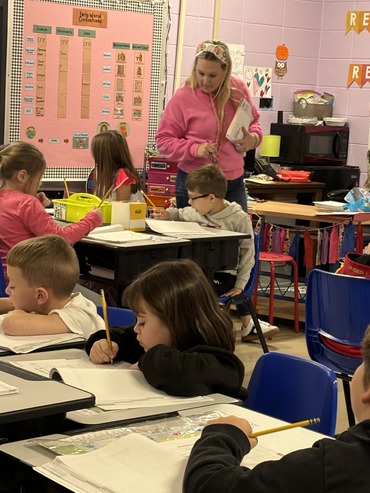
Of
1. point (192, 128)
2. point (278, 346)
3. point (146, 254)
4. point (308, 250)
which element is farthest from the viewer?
point (308, 250)

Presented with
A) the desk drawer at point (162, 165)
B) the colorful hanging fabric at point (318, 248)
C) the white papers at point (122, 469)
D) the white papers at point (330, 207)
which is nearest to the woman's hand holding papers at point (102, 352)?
the white papers at point (122, 469)

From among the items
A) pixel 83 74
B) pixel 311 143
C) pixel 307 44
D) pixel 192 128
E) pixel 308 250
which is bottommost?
pixel 308 250

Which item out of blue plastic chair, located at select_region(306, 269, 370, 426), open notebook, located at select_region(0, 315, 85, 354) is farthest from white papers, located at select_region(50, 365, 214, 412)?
blue plastic chair, located at select_region(306, 269, 370, 426)

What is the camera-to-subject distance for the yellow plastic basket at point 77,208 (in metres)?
4.66

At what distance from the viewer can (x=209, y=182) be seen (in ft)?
16.3

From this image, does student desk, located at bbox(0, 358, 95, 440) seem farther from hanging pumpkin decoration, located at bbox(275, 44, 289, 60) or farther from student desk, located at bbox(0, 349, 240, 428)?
hanging pumpkin decoration, located at bbox(275, 44, 289, 60)

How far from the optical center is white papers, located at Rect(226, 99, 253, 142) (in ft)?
17.4

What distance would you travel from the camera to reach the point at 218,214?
507 centimetres

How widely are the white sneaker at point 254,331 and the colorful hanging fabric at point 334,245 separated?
2.30 feet

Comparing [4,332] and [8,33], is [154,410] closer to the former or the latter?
[4,332]

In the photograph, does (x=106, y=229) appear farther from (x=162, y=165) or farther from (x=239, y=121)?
(x=162, y=165)

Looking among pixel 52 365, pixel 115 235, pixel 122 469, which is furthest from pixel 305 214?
pixel 122 469

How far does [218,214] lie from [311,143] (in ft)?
10.9

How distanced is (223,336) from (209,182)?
267 cm
